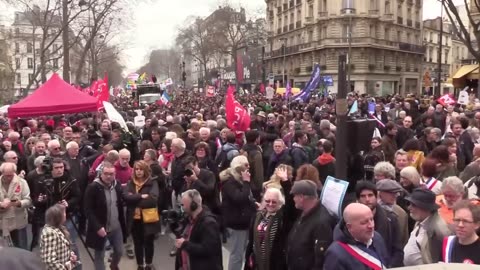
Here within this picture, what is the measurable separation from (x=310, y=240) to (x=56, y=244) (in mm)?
2226

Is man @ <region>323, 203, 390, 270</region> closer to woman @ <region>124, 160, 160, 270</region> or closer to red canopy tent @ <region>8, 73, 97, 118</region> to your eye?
woman @ <region>124, 160, 160, 270</region>

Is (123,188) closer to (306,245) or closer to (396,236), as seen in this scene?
(306,245)

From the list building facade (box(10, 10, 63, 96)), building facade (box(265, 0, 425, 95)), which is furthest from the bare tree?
building facade (box(10, 10, 63, 96))

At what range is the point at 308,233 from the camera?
14.3 ft

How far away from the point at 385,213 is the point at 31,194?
4.58 m

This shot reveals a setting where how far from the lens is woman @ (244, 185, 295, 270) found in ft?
15.9

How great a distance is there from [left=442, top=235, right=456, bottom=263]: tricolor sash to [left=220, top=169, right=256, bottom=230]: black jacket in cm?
257

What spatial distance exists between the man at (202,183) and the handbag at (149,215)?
1.64 feet

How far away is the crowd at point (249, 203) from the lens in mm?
4027

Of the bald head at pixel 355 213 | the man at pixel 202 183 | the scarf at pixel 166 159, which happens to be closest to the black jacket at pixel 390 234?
the bald head at pixel 355 213

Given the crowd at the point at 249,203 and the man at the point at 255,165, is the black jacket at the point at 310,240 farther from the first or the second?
the man at the point at 255,165

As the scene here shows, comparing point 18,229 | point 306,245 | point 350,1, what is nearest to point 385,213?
point 306,245

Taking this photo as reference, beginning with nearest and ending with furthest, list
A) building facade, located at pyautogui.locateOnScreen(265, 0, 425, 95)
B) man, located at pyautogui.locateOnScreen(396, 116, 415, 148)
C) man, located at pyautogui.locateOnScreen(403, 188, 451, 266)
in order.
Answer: man, located at pyautogui.locateOnScreen(403, 188, 451, 266), man, located at pyautogui.locateOnScreen(396, 116, 415, 148), building facade, located at pyautogui.locateOnScreen(265, 0, 425, 95)

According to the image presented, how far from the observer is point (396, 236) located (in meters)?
4.34
